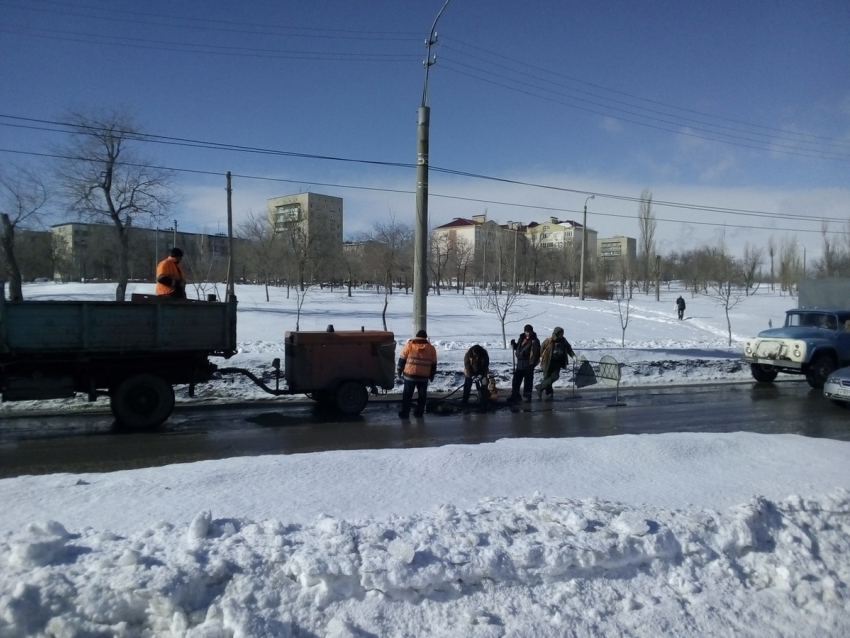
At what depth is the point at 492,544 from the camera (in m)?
4.20

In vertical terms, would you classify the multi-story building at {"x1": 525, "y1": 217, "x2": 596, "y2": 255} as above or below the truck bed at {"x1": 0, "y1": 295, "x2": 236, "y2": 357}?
above

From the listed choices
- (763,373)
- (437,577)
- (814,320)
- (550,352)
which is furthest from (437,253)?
(437,577)

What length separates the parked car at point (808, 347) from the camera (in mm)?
15835

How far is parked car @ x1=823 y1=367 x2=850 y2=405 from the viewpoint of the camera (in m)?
12.3

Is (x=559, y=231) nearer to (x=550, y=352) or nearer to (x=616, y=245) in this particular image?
(x=616, y=245)

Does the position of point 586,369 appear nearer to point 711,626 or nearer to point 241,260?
point 711,626

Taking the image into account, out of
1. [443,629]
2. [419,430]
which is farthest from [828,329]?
[443,629]

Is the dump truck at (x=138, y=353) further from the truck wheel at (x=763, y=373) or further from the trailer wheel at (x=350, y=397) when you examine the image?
the truck wheel at (x=763, y=373)

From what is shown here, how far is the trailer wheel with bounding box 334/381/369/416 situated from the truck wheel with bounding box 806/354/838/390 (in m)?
11.9

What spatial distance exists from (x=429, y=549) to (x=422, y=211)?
11.2 m

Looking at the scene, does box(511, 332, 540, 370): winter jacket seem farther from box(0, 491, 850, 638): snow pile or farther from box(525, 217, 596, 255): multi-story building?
box(525, 217, 596, 255): multi-story building

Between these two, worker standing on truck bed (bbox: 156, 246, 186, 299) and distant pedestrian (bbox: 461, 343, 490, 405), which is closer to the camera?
worker standing on truck bed (bbox: 156, 246, 186, 299)

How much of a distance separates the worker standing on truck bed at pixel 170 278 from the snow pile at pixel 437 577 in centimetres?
659

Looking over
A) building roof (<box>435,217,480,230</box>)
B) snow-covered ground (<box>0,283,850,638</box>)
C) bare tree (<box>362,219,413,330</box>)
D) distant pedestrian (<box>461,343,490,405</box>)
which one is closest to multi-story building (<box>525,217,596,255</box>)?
building roof (<box>435,217,480,230</box>)
